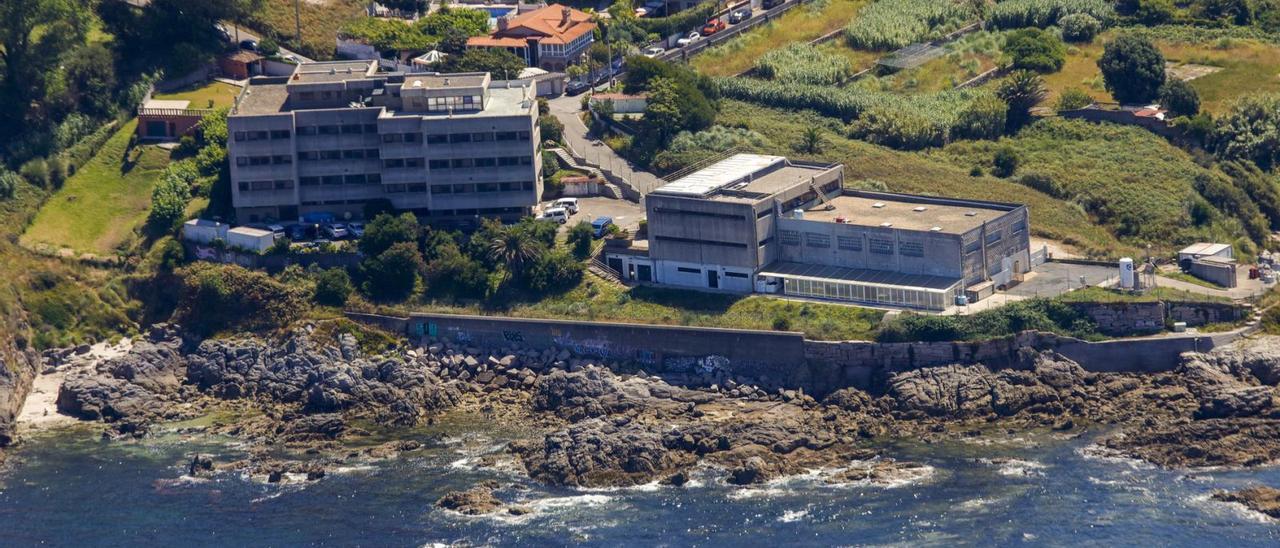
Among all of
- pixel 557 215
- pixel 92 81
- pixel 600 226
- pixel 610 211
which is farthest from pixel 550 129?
pixel 92 81

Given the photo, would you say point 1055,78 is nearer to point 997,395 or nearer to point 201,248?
point 997,395

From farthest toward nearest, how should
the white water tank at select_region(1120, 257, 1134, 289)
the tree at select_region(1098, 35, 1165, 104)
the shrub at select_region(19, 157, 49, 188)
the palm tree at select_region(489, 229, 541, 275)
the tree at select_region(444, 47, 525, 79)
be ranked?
1. the tree at select_region(444, 47, 525, 79)
2. the tree at select_region(1098, 35, 1165, 104)
3. the shrub at select_region(19, 157, 49, 188)
4. the palm tree at select_region(489, 229, 541, 275)
5. the white water tank at select_region(1120, 257, 1134, 289)

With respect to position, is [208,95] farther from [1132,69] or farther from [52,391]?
[1132,69]

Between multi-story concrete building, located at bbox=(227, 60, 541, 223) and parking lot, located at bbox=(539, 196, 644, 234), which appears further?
parking lot, located at bbox=(539, 196, 644, 234)

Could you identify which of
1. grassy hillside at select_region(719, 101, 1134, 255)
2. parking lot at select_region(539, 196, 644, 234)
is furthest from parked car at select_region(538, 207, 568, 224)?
grassy hillside at select_region(719, 101, 1134, 255)

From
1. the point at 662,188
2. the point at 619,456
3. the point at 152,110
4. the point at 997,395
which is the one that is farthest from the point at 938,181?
the point at 152,110

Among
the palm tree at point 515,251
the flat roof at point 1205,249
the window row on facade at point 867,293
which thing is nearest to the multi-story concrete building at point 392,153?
the palm tree at point 515,251

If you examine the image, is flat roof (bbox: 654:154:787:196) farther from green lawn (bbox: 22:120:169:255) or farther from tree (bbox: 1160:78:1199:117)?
green lawn (bbox: 22:120:169:255)
